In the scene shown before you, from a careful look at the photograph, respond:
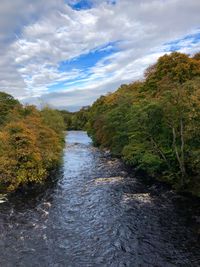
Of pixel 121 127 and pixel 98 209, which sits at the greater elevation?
pixel 121 127

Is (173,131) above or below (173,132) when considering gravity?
above

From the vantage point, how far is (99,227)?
2239cm

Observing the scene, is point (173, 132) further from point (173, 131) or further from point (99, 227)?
A: point (99, 227)

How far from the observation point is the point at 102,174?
130 ft

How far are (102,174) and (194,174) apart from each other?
501 inches

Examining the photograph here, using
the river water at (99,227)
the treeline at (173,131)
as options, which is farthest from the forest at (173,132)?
the river water at (99,227)

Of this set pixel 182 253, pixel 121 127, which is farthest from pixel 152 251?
pixel 121 127

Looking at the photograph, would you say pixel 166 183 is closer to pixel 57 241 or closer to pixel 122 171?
pixel 122 171

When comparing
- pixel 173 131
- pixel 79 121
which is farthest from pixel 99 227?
pixel 79 121

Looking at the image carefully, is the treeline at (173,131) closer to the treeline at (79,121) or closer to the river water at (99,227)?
the river water at (99,227)

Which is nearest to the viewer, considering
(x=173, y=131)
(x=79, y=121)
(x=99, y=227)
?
(x=99, y=227)

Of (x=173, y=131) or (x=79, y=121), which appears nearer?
(x=173, y=131)

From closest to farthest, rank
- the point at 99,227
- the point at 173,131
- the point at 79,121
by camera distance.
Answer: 1. the point at 99,227
2. the point at 173,131
3. the point at 79,121

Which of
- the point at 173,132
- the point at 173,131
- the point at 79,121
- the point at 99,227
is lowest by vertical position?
the point at 99,227
